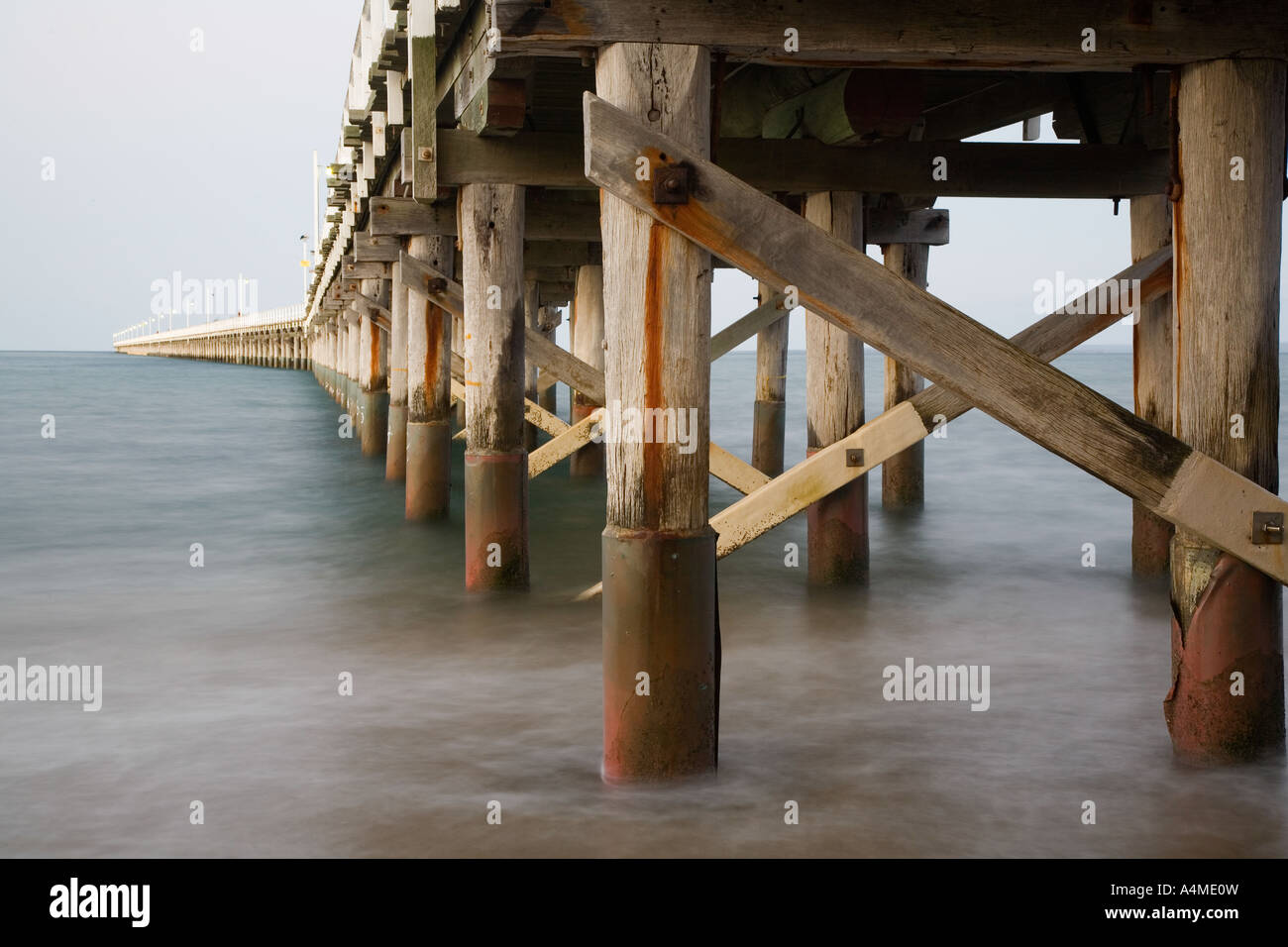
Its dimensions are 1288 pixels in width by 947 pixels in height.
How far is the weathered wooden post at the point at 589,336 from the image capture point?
51.4ft

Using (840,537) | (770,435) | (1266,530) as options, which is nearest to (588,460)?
(770,435)

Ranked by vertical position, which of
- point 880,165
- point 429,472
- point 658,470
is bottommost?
point 429,472

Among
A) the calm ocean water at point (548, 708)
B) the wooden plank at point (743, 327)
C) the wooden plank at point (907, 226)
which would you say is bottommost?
the calm ocean water at point (548, 708)

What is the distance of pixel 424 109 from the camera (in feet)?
23.9

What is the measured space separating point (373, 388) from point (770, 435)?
745cm

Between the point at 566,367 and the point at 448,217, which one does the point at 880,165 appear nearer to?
the point at 566,367

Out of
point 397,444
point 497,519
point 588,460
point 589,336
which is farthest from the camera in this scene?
point 588,460

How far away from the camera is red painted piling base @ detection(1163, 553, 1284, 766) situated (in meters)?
4.40

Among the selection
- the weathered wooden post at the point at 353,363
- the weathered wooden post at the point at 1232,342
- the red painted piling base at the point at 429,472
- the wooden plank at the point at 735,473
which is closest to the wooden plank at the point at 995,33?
the weathered wooden post at the point at 1232,342

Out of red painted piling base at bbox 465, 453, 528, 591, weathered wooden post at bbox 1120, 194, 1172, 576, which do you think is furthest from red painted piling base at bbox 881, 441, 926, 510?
red painted piling base at bbox 465, 453, 528, 591

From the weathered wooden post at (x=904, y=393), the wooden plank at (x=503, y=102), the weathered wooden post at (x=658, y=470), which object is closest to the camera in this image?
the weathered wooden post at (x=658, y=470)

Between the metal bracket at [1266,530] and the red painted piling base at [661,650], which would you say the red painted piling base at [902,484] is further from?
the red painted piling base at [661,650]
